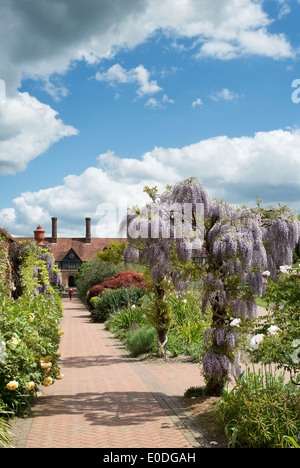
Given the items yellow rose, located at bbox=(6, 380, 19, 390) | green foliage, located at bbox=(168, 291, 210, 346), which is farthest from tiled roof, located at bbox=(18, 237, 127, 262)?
yellow rose, located at bbox=(6, 380, 19, 390)

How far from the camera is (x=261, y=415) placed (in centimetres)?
557

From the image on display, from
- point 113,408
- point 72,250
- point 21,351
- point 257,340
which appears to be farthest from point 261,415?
point 72,250

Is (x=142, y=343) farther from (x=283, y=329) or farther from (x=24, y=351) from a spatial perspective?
(x=283, y=329)

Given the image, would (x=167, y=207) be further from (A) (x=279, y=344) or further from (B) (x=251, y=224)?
(A) (x=279, y=344)

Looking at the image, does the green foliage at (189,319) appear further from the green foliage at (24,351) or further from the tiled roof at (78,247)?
the tiled roof at (78,247)

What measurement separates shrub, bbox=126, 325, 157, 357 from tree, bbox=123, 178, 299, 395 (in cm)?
412

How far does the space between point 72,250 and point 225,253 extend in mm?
61378

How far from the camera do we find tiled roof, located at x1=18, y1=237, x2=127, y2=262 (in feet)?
222

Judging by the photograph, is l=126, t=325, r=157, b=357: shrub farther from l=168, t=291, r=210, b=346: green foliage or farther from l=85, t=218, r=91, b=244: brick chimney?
l=85, t=218, r=91, b=244: brick chimney

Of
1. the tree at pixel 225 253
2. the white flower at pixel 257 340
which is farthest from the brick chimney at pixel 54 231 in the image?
the white flower at pixel 257 340

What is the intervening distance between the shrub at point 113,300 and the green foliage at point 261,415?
12.6 meters

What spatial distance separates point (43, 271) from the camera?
71.0 feet

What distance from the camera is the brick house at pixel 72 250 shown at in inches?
2638

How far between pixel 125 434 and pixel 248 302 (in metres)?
2.97
